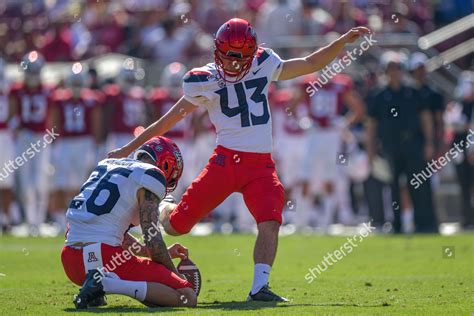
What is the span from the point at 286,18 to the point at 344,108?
304 centimetres

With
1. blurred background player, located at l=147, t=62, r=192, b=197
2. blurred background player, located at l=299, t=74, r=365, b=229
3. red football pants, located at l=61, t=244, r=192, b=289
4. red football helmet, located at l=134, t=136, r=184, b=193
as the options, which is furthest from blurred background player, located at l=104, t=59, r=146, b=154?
red football pants, located at l=61, t=244, r=192, b=289

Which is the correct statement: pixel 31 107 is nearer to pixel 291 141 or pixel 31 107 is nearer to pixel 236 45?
pixel 291 141

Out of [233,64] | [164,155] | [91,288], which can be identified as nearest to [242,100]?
A: [233,64]

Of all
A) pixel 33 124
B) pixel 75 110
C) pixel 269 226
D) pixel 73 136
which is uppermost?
pixel 75 110

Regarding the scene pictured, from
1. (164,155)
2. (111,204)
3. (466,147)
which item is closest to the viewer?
(111,204)

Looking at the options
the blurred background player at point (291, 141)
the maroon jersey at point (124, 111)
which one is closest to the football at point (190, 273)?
the blurred background player at point (291, 141)

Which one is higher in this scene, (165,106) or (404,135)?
(165,106)

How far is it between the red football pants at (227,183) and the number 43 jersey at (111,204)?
0.83 meters

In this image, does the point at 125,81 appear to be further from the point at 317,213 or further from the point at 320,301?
the point at 320,301

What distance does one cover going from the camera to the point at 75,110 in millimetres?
17641

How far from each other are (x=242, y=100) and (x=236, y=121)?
0.17 meters

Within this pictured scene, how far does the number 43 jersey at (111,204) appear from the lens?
7.64 m

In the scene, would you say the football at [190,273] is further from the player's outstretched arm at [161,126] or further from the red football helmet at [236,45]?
the red football helmet at [236,45]

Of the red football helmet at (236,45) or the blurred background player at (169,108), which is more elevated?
the red football helmet at (236,45)
